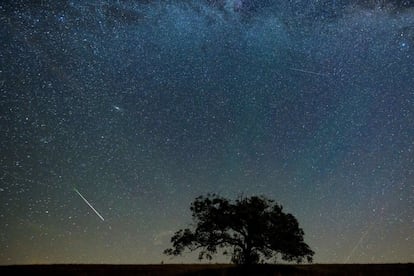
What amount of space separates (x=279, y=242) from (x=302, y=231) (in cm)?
307

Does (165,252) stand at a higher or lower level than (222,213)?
lower

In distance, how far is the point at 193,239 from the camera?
37719mm
